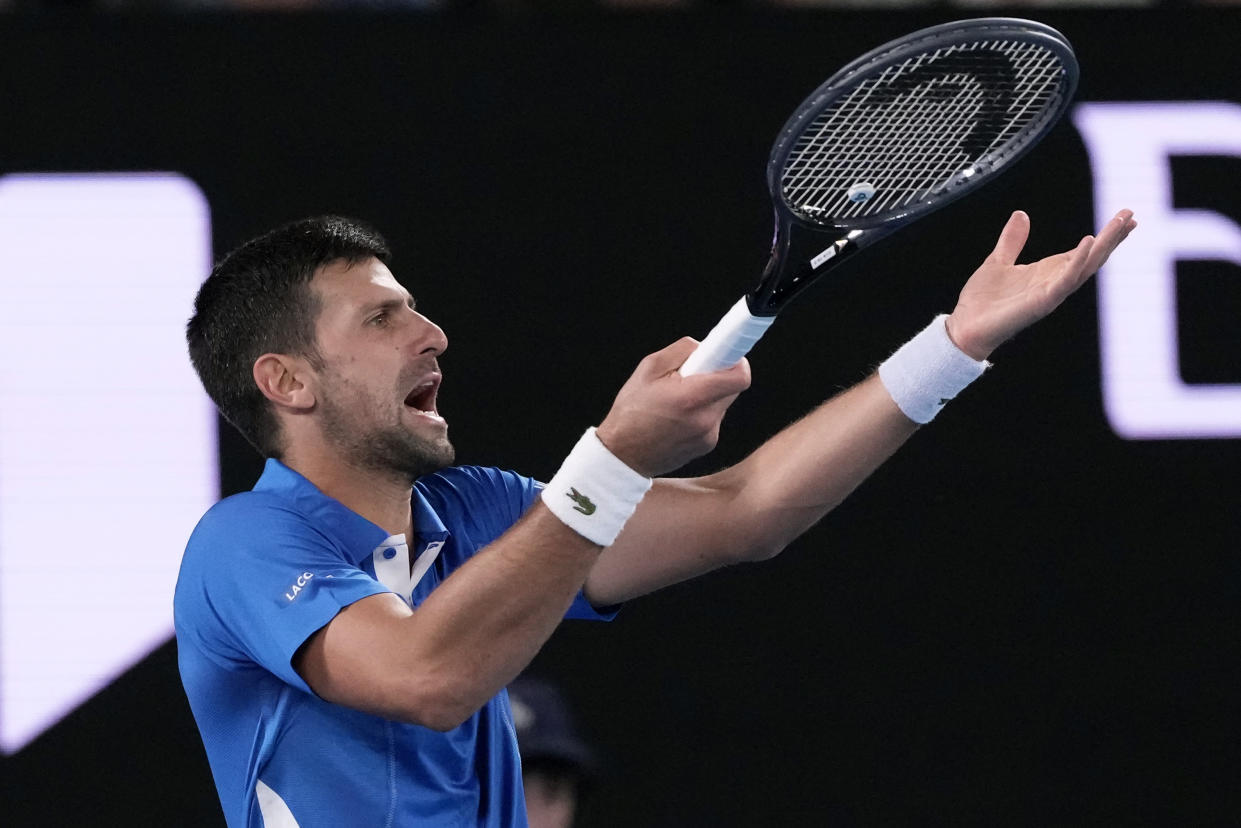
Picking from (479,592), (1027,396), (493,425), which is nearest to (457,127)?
(493,425)

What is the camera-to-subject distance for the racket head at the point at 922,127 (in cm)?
248

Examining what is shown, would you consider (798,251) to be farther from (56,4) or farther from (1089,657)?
(56,4)

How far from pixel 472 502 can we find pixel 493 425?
1.21 metres

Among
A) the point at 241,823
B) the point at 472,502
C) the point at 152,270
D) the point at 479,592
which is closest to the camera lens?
the point at 479,592

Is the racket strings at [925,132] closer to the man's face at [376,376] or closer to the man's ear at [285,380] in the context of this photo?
the man's face at [376,376]

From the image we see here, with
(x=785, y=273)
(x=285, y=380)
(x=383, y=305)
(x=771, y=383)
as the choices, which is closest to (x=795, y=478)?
(x=785, y=273)

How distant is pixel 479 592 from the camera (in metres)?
2.11

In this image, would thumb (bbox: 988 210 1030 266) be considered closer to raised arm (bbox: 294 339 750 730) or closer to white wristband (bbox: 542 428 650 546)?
raised arm (bbox: 294 339 750 730)

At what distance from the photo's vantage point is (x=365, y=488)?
261 centimetres

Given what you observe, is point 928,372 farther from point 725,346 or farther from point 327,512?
point 327,512

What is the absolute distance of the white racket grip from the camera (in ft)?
7.04

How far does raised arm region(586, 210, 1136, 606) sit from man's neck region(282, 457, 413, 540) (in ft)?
1.10

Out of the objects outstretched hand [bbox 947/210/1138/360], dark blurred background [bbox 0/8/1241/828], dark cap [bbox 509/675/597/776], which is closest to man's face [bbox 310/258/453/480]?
outstretched hand [bbox 947/210/1138/360]

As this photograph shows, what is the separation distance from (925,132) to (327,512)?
108 centimetres
